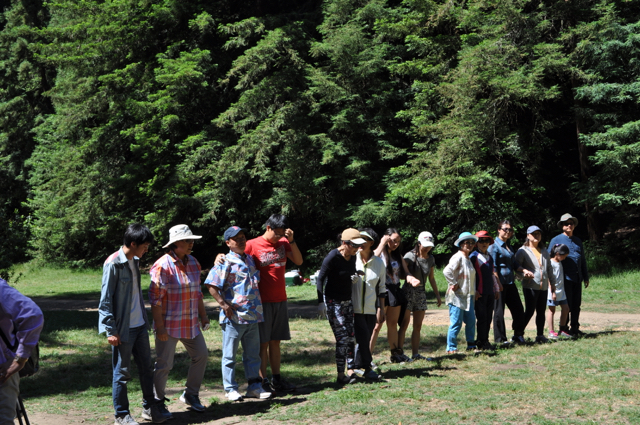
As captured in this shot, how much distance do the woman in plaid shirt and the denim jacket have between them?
30cm

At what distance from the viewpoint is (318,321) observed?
44.3ft

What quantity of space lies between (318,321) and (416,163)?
8.55 meters

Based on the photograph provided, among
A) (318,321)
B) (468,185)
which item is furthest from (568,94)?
(318,321)

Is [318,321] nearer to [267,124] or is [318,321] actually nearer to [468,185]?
[468,185]

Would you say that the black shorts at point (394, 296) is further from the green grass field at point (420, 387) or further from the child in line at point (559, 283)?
the child in line at point (559, 283)

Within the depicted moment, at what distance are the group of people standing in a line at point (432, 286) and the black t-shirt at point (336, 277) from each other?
0.04 ft

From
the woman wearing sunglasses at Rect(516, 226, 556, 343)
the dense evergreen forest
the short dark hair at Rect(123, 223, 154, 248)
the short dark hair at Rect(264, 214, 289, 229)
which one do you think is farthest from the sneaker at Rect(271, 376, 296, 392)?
the dense evergreen forest

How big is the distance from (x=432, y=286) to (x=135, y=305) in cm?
449

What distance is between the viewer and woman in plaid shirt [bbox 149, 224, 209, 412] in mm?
6126

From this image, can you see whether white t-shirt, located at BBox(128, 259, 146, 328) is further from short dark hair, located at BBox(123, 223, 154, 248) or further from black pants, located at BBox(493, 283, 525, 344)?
black pants, located at BBox(493, 283, 525, 344)

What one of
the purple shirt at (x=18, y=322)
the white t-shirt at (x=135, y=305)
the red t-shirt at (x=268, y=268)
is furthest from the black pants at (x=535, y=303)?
the purple shirt at (x=18, y=322)

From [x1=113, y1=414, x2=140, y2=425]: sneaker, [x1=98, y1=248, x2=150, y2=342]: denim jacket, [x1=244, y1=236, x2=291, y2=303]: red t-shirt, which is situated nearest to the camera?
[x1=98, y1=248, x2=150, y2=342]: denim jacket

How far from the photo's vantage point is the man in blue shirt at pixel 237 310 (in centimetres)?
671

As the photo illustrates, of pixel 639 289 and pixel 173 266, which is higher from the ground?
pixel 173 266
